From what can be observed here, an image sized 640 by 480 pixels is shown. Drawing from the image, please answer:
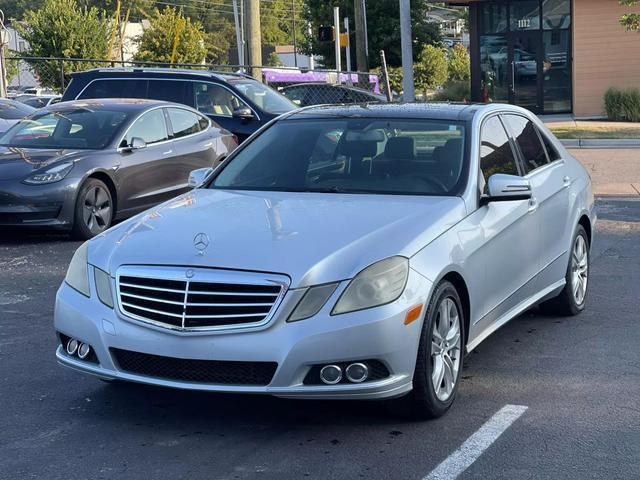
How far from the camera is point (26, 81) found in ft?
262

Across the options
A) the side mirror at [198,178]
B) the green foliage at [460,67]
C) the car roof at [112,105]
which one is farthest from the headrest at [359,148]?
the green foliage at [460,67]

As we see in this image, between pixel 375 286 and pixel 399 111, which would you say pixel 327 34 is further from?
pixel 375 286

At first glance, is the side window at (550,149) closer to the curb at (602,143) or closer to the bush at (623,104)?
the curb at (602,143)

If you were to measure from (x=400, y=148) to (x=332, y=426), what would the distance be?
1.92m

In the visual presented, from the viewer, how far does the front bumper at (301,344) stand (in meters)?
4.75

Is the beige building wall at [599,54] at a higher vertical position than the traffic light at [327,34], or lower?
lower

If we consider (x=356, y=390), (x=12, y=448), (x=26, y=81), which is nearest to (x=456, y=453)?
(x=356, y=390)

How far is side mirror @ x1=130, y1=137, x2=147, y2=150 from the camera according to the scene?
39.1 ft

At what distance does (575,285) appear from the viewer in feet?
25.2

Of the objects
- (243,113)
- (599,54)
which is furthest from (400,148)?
(599,54)

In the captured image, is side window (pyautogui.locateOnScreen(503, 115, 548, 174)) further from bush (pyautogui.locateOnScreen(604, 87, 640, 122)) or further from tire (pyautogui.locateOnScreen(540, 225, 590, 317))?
bush (pyautogui.locateOnScreen(604, 87, 640, 122))

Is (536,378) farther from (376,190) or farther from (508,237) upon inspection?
(376,190)

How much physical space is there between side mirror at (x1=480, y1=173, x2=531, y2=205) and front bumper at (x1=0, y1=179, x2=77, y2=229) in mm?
6033

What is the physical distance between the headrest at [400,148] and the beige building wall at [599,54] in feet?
83.7
